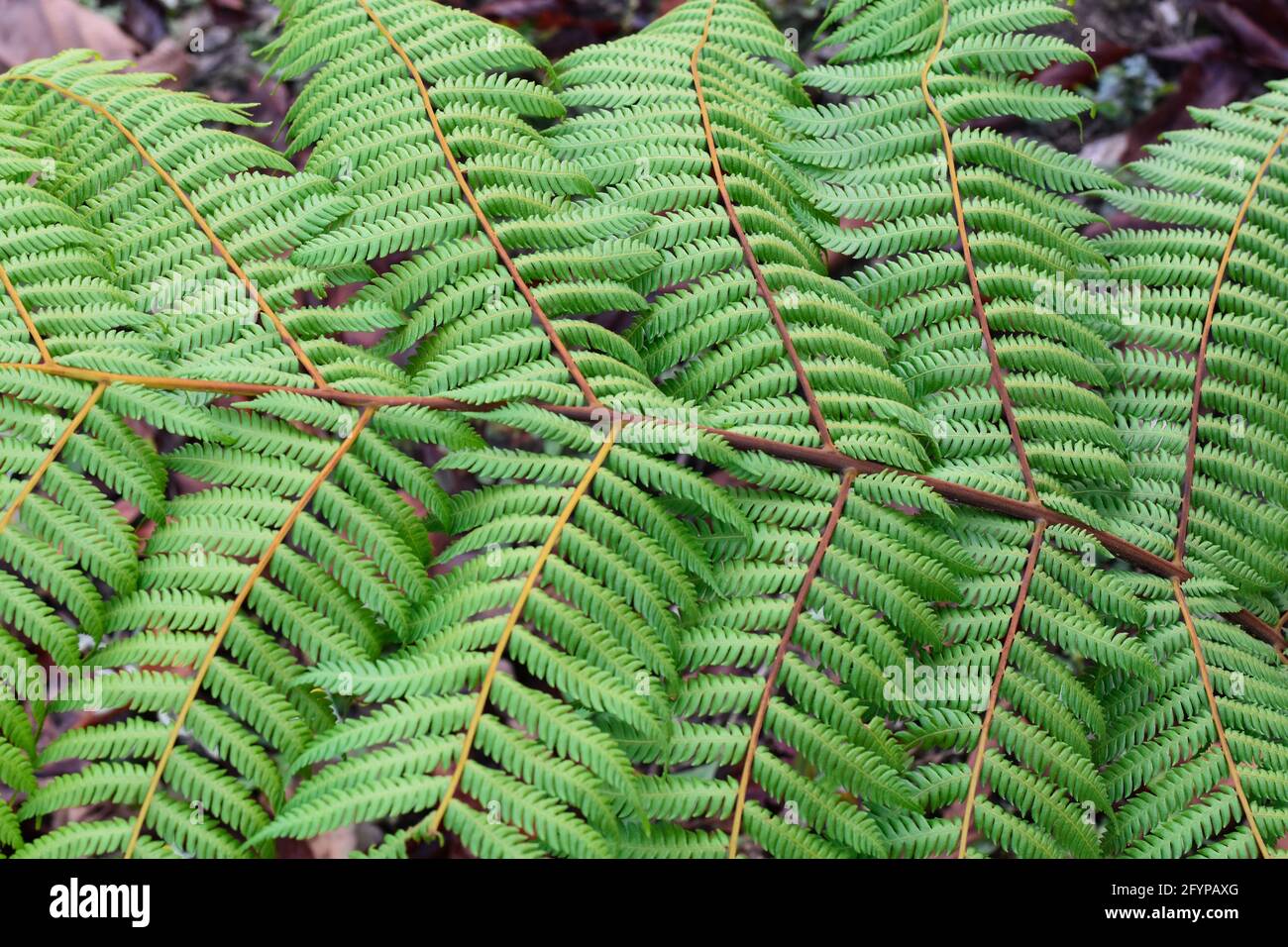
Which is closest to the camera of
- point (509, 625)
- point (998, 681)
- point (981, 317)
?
point (509, 625)

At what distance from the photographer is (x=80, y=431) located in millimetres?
1855

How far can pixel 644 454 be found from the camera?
1.94 metres

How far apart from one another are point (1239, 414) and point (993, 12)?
117cm

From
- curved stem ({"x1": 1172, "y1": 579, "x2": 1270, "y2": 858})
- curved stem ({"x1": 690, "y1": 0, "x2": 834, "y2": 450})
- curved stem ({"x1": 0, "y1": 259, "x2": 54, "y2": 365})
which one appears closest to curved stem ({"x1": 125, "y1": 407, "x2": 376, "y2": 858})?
curved stem ({"x1": 0, "y1": 259, "x2": 54, "y2": 365})

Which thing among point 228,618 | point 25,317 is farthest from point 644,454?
point 25,317

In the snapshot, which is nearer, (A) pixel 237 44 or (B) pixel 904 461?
(B) pixel 904 461

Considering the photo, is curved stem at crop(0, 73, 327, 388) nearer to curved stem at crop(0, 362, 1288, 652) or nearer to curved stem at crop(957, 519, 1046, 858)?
curved stem at crop(0, 362, 1288, 652)

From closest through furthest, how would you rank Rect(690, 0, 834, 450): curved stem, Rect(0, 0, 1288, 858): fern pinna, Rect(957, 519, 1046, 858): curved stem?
Rect(0, 0, 1288, 858): fern pinna, Rect(957, 519, 1046, 858): curved stem, Rect(690, 0, 834, 450): curved stem

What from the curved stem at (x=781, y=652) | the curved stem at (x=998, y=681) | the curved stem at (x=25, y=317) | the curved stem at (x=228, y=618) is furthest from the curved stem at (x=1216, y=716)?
the curved stem at (x=25, y=317)

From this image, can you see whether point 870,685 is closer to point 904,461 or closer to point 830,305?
point 904,461

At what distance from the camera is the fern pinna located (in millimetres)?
1715

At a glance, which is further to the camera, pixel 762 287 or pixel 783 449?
pixel 762 287

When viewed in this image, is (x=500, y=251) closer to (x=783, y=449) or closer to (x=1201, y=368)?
(x=783, y=449)
